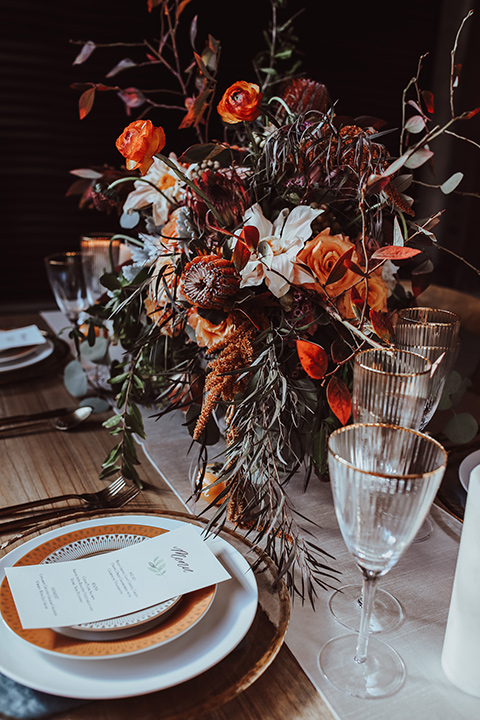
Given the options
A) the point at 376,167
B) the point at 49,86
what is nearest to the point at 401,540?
the point at 376,167

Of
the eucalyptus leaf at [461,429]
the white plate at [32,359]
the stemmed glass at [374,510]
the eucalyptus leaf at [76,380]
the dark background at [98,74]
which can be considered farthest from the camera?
the dark background at [98,74]

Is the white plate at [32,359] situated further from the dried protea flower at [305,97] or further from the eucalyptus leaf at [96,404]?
the dried protea flower at [305,97]

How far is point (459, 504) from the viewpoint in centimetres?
77

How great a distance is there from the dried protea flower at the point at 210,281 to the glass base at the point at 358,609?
0.34 m

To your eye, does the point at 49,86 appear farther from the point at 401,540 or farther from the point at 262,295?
the point at 401,540

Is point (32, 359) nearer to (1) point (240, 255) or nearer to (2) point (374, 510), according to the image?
(1) point (240, 255)

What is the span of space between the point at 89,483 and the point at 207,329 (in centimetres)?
27

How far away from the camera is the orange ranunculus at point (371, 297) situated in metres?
0.71

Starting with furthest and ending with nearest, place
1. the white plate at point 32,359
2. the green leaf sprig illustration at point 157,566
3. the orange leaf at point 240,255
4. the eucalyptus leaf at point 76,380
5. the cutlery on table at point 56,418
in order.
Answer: the white plate at point 32,359
the eucalyptus leaf at point 76,380
the cutlery on table at point 56,418
the orange leaf at point 240,255
the green leaf sprig illustration at point 157,566

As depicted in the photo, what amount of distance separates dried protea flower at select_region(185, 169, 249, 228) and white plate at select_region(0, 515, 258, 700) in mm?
447

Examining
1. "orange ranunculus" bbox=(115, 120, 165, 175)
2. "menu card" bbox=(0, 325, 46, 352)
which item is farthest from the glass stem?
"menu card" bbox=(0, 325, 46, 352)

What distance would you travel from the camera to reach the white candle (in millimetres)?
472

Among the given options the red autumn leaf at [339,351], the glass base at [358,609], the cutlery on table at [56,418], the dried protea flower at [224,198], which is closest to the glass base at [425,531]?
the glass base at [358,609]

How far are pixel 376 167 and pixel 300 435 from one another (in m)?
0.32
